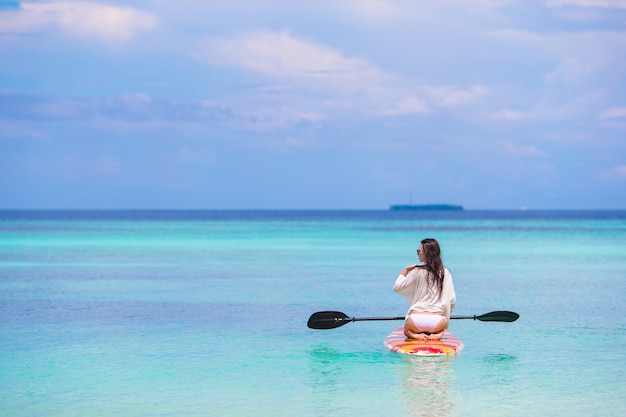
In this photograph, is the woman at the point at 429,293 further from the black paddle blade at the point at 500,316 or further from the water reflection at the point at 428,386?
the black paddle blade at the point at 500,316

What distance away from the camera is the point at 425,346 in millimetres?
10719

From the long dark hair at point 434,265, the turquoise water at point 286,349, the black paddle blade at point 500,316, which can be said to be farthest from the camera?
the black paddle blade at point 500,316

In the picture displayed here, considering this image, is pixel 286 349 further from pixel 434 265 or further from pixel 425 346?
pixel 434 265

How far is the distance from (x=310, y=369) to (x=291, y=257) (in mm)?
22216

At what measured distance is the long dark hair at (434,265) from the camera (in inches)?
425

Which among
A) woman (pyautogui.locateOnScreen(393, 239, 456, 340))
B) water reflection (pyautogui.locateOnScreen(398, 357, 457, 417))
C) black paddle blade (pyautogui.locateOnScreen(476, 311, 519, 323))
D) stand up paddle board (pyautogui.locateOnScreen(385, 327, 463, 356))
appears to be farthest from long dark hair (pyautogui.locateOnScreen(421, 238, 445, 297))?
black paddle blade (pyautogui.locateOnScreen(476, 311, 519, 323))

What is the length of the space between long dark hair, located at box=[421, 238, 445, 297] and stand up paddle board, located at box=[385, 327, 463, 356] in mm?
657

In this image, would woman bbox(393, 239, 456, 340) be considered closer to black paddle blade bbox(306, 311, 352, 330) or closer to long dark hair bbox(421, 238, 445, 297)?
long dark hair bbox(421, 238, 445, 297)

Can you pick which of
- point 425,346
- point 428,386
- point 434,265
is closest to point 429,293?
point 434,265

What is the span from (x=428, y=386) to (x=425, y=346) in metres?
1.43

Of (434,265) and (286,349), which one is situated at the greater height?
(434,265)

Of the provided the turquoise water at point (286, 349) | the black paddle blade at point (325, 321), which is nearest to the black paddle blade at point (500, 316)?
the turquoise water at point (286, 349)

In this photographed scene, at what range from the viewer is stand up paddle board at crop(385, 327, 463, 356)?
10.7m

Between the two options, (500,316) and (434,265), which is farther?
(500,316)
